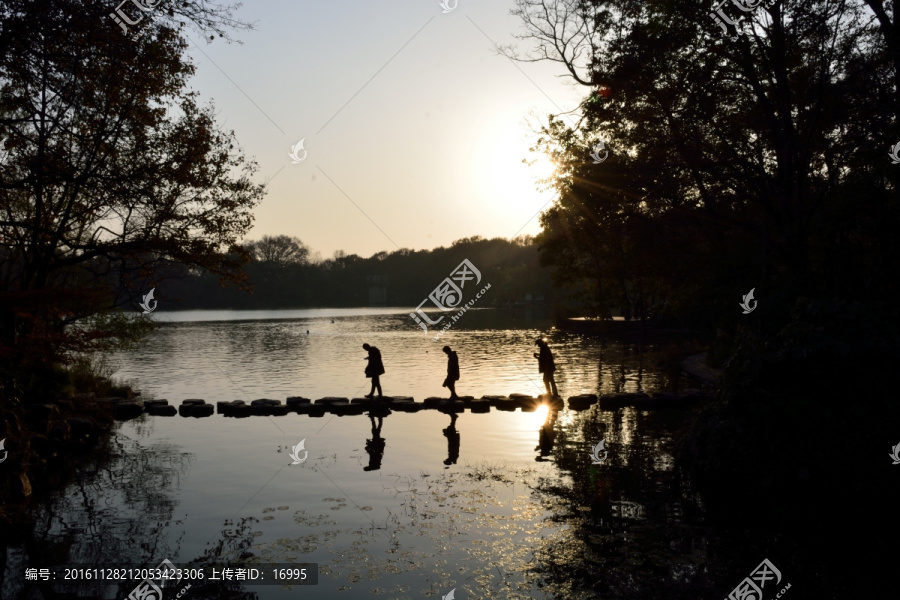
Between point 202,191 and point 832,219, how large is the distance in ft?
53.9

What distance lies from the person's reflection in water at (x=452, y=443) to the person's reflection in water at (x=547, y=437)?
1.64 meters

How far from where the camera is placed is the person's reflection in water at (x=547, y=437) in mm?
12812

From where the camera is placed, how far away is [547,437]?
1455 cm

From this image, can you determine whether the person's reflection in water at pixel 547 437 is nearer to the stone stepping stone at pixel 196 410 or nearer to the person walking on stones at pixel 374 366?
the person walking on stones at pixel 374 366

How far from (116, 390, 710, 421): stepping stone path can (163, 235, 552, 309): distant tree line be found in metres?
105

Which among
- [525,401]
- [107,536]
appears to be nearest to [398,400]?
[525,401]

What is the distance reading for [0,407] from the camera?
34.5 feet

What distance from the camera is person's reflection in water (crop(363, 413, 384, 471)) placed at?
12.1 metres

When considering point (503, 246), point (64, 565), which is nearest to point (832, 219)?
point (64, 565)

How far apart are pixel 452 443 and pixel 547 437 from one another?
7.13 ft

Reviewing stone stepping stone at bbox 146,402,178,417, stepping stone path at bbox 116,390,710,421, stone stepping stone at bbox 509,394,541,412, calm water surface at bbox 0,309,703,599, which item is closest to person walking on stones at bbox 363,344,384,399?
stepping stone path at bbox 116,390,710,421

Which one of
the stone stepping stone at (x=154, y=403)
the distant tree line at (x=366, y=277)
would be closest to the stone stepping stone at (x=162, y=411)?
Answer: the stone stepping stone at (x=154, y=403)

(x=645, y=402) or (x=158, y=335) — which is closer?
(x=645, y=402)

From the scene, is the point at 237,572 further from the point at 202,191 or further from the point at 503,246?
the point at 503,246
